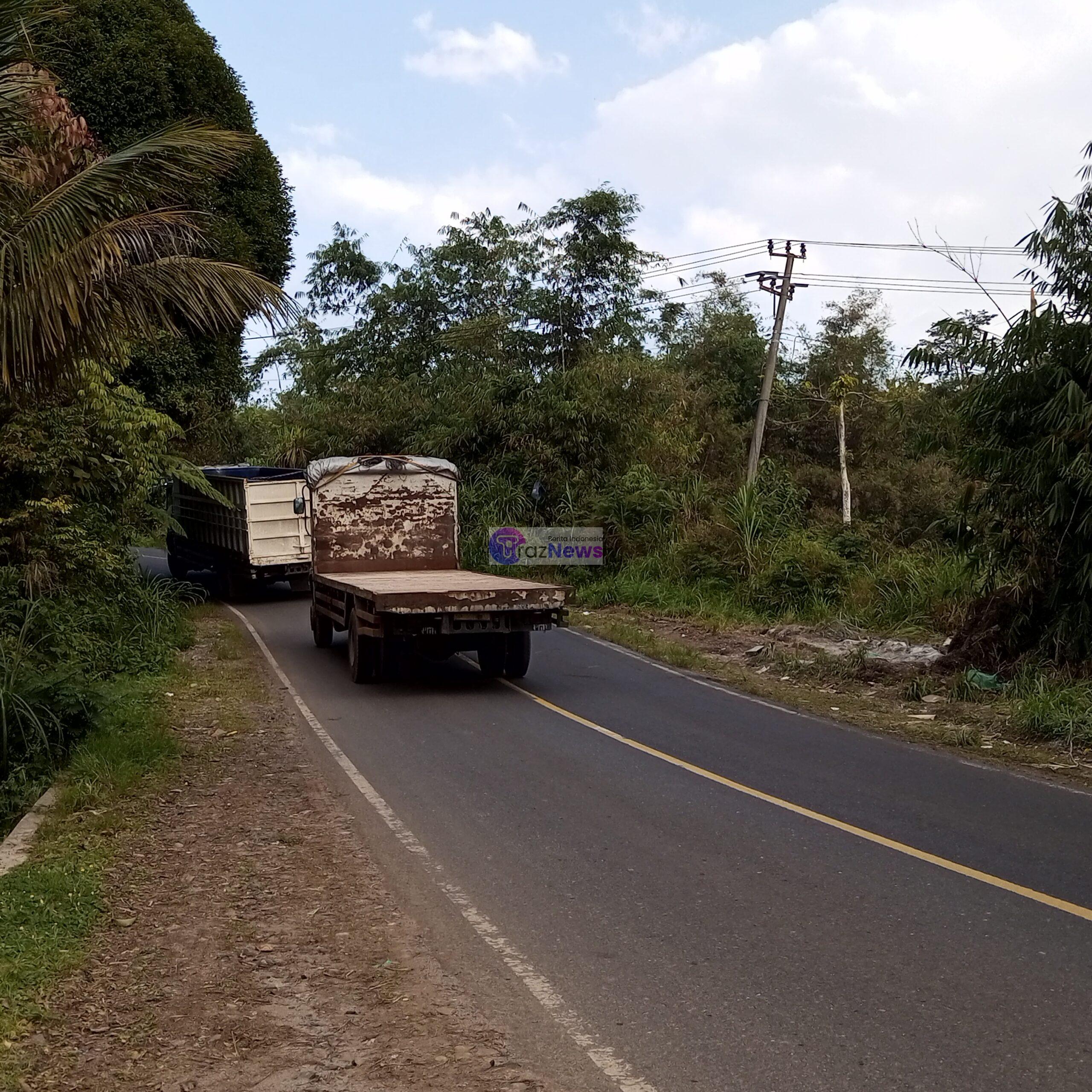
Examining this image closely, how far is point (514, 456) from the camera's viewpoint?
27.8 meters

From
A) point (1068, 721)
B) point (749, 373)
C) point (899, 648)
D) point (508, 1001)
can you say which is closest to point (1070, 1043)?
point (508, 1001)

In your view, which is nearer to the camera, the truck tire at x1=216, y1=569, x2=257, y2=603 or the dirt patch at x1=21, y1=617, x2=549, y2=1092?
the dirt patch at x1=21, y1=617, x2=549, y2=1092

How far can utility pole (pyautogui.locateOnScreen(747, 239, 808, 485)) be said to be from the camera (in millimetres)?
29156

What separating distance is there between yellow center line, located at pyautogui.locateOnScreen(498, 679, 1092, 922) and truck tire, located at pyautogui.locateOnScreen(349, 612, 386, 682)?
2.99 m

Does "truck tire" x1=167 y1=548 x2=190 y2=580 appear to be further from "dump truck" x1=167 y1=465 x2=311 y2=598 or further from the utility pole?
the utility pole

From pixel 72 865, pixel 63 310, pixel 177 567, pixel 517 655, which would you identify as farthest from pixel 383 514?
pixel 177 567

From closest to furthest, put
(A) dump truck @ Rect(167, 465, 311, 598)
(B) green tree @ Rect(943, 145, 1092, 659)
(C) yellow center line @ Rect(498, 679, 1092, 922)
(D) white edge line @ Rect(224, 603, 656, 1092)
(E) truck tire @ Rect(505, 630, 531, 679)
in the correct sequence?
1. (D) white edge line @ Rect(224, 603, 656, 1092)
2. (C) yellow center line @ Rect(498, 679, 1092, 922)
3. (B) green tree @ Rect(943, 145, 1092, 659)
4. (E) truck tire @ Rect(505, 630, 531, 679)
5. (A) dump truck @ Rect(167, 465, 311, 598)

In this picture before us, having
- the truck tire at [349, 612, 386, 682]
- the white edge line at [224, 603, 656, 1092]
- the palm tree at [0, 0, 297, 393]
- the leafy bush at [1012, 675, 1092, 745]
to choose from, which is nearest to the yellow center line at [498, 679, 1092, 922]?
the white edge line at [224, 603, 656, 1092]

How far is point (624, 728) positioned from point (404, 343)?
24.5m

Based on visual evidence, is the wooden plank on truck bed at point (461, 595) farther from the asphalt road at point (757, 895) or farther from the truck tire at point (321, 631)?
the truck tire at point (321, 631)

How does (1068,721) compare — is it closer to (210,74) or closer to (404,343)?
(210,74)

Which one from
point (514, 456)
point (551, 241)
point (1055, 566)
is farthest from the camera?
point (551, 241)

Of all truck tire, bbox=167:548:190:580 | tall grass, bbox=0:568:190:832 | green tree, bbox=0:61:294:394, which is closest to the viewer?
green tree, bbox=0:61:294:394

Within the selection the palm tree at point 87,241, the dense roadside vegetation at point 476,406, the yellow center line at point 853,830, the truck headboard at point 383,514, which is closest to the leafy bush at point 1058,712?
the dense roadside vegetation at point 476,406
